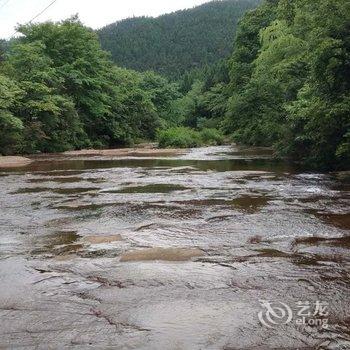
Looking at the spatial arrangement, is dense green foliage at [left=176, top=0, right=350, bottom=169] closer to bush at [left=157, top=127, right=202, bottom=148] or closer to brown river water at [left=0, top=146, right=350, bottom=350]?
bush at [left=157, top=127, right=202, bottom=148]

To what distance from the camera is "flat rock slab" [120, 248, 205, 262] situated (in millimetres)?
6246

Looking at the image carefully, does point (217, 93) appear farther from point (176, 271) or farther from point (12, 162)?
point (176, 271)

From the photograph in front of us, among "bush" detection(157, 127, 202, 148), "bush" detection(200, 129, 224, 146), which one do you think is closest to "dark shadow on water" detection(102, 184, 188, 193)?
"bush" detection(157, 127, 202, 148)

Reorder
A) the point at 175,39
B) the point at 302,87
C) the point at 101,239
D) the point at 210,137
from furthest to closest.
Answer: the point at 175,39
the point at 210,137
the point at 302,87
the point at 101,239

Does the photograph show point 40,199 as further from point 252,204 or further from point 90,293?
point 90,293

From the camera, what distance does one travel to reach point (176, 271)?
5723mm

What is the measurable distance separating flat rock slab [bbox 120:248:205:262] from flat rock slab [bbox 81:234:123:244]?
799 mm

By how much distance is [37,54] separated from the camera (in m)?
32.5

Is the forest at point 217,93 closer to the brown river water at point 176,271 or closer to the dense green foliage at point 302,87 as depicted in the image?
the dense green foliage at point 302,87

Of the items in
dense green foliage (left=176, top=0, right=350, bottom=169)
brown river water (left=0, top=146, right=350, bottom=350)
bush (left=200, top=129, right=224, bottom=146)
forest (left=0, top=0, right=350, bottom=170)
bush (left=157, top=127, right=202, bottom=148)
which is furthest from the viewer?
bush (left=200, top=129, right=224, bottom=146)

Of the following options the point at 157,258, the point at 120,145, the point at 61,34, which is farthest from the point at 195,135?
the point at 157,258

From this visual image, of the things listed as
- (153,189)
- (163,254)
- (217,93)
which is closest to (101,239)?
(163,254)

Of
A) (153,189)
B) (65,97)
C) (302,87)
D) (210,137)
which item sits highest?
(65,97)

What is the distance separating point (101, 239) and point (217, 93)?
5519cm
